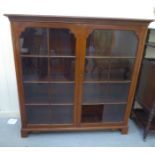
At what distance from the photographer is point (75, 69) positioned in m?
1.63

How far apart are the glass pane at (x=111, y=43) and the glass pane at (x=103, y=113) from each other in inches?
24.7

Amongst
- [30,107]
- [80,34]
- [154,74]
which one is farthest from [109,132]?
[80,34]

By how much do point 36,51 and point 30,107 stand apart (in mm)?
635

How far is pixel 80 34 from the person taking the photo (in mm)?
1506

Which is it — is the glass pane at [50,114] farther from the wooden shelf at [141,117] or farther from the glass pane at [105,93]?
the wooden shelf at [141,117]

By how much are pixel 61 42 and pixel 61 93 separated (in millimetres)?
546

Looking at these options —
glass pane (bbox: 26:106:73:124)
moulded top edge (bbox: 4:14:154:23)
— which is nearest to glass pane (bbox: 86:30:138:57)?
moulded top edge (bbox: 4:14:154:23)

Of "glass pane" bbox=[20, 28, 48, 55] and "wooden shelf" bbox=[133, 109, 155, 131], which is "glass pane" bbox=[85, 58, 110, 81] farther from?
"wooden shelf" bbox=[133, 109, 155, 131]

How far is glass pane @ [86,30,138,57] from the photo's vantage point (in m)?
1.57

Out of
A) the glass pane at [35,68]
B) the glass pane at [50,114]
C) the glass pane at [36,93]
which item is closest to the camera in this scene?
the glass pane at [35,68]

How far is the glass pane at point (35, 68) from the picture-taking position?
1.60 metres

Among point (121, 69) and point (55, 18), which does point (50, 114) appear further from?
point (55, 18)

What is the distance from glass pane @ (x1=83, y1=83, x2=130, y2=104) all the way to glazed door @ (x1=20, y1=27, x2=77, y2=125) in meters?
0.17

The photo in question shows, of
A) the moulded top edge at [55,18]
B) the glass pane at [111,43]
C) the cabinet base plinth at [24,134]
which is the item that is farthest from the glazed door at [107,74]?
the cabinet base plinth at [24,134]
